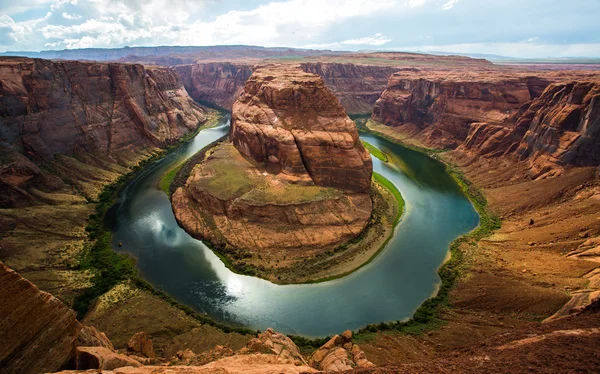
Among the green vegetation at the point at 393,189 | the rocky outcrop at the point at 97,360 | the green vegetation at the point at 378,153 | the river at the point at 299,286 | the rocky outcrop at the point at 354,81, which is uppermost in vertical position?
the rocky outcrop at the point at 354,81

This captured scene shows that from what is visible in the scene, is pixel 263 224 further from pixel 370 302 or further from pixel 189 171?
pixel 189 171

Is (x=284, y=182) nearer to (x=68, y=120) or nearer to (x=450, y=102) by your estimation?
(x=68, y=120)

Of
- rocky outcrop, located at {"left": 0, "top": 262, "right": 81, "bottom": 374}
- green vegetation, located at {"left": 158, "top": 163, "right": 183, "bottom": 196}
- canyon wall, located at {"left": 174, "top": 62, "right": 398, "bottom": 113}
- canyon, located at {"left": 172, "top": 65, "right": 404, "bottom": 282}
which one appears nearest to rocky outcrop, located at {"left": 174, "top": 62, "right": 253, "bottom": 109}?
canyon wall, located at {"left": 174, "top": 62, "right": 398, "bottom": 113}

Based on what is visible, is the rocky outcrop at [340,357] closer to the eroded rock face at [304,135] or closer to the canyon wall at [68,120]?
the eroded rock face at [304,135]

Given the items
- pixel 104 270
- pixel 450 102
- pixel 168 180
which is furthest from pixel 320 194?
pixel 450 102

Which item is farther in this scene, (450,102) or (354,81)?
(354,81)

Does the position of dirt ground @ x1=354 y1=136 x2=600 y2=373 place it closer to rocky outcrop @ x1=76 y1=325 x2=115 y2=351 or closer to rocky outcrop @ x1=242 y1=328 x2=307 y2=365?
rocky outcrop @ x1=242 y1=328 x2=307 y2=365

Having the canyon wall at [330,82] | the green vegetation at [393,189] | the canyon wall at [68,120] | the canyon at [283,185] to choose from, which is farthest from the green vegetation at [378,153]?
the canyon wall at [68,120]
